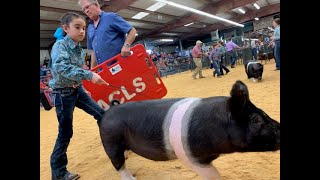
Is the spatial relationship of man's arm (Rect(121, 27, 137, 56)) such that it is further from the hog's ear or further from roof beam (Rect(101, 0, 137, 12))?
roof beam (Rect(101, 0, 137, 12))

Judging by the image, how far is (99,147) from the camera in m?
3.54

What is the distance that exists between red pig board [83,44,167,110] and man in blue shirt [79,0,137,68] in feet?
0.45

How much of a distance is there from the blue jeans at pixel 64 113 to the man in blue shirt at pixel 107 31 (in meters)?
0.55

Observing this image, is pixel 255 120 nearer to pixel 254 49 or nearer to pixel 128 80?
pixel 128 80

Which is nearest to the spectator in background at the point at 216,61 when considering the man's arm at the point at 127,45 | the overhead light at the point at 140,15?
the overhead light at the point at 140,15

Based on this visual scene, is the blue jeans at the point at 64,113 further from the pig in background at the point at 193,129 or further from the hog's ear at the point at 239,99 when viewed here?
the hog's ear at the point at 239,99

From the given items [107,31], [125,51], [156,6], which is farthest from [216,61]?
[125,51]

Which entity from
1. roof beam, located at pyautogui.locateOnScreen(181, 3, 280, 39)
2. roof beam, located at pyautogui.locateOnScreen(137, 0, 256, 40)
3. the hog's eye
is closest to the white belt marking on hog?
the hog's eye

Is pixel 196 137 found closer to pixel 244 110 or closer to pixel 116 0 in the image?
pixel 244 110

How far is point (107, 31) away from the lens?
2760mm

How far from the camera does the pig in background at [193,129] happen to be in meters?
1.55

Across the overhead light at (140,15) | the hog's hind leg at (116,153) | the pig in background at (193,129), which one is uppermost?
the overhead light at (140,15)
